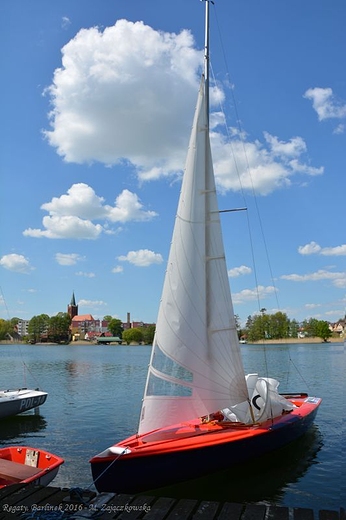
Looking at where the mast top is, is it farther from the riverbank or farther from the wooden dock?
the riverbank

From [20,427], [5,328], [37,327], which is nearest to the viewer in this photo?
[20,427]

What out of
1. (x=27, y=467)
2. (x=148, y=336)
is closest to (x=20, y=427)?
(x=27, y=467)

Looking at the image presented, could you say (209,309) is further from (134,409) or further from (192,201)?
(134,409)

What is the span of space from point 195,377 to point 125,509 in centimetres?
411

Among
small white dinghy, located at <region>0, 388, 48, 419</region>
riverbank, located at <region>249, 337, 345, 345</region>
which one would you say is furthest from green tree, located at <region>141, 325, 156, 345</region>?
small white dinghy, located at <region>0, 388, 48, 419</region>

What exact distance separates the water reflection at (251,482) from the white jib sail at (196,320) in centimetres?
156

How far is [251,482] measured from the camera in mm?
11094

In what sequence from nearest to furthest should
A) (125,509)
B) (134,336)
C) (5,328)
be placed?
(125,509) → (5,328) → (134,336)

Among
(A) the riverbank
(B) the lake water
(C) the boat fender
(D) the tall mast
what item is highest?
(D) the tall mast

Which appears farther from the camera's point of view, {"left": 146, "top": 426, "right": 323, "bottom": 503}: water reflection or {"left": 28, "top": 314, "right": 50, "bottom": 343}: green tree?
{"left": 28, "top": 314, "right": 50, "bottom": 343}: green tree

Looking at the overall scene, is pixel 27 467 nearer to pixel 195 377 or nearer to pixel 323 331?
pixel 195 377

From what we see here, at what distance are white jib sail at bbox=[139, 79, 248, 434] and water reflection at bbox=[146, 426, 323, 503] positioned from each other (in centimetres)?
156

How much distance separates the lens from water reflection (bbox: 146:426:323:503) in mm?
10180

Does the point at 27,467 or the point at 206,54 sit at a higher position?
A: the point at 206,54
